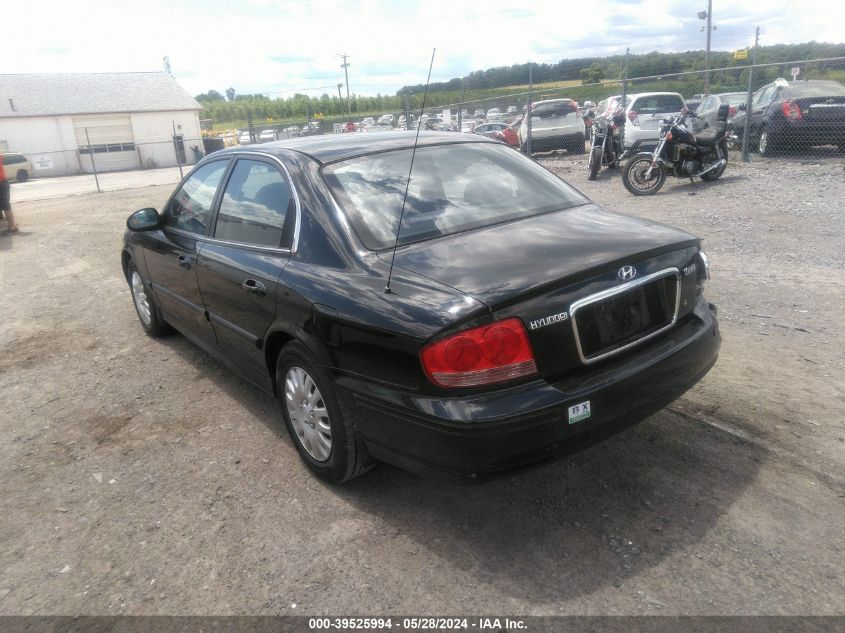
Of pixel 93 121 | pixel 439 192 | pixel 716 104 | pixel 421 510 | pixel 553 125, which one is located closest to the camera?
pixel 421 510

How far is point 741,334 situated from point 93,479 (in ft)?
14.4

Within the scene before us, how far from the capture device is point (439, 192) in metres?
3.49

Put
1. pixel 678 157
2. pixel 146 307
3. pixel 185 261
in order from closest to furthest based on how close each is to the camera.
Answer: pixel 185 261, pixel 146 307, pixel 678 157

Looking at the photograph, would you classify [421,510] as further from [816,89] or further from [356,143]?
[816,89]

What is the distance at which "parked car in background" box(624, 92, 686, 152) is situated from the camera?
15086 mm

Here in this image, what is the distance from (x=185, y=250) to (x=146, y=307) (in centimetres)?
163

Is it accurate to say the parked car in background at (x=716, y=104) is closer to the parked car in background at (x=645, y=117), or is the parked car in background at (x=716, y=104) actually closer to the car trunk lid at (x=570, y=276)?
the parked car in background at (x=645, y=117)

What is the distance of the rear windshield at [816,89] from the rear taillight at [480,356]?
1264cm

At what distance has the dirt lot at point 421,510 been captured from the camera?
8.38 ft

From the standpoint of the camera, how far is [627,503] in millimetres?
2992

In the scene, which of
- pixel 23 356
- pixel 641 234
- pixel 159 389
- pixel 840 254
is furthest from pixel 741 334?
pixel 23 356

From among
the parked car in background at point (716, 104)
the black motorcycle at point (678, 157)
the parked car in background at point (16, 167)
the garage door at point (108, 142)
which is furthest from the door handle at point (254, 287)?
the garage door at point (108, 142)

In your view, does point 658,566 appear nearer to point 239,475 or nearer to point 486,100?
point 239,475

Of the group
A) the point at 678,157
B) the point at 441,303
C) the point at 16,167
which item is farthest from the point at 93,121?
the point at 441,303
